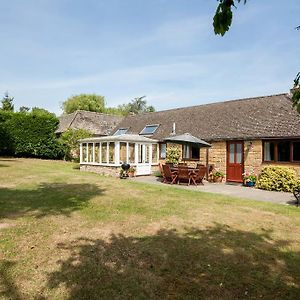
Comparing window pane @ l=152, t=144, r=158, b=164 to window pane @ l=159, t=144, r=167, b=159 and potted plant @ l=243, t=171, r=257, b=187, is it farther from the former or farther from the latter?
potted plant @ l=243, t=171, r=257, b=187

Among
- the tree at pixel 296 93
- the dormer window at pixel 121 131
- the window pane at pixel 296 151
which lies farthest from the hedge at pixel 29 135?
the tree at pixel 296 93

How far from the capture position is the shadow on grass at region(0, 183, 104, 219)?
8.55 m

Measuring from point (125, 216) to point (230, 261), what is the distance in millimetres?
3609

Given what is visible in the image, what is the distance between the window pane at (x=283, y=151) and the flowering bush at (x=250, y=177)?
66.0 inches

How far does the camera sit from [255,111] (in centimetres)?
1970

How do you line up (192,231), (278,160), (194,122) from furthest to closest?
(194,122) < (278,160) < (192,231)

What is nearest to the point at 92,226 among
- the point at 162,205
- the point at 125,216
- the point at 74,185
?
the point at 125,216

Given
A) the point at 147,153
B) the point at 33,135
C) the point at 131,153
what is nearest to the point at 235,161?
the point at 147,153

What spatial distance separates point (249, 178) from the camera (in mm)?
16922

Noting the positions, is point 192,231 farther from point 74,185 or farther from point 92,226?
point 74,185

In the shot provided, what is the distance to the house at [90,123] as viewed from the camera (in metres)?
34.7

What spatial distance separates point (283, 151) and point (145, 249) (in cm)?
1279

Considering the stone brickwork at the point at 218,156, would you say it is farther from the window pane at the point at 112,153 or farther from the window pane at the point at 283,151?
the window pane at the point at 112,153

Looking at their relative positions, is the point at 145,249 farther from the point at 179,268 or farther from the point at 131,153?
the point at 131,153
